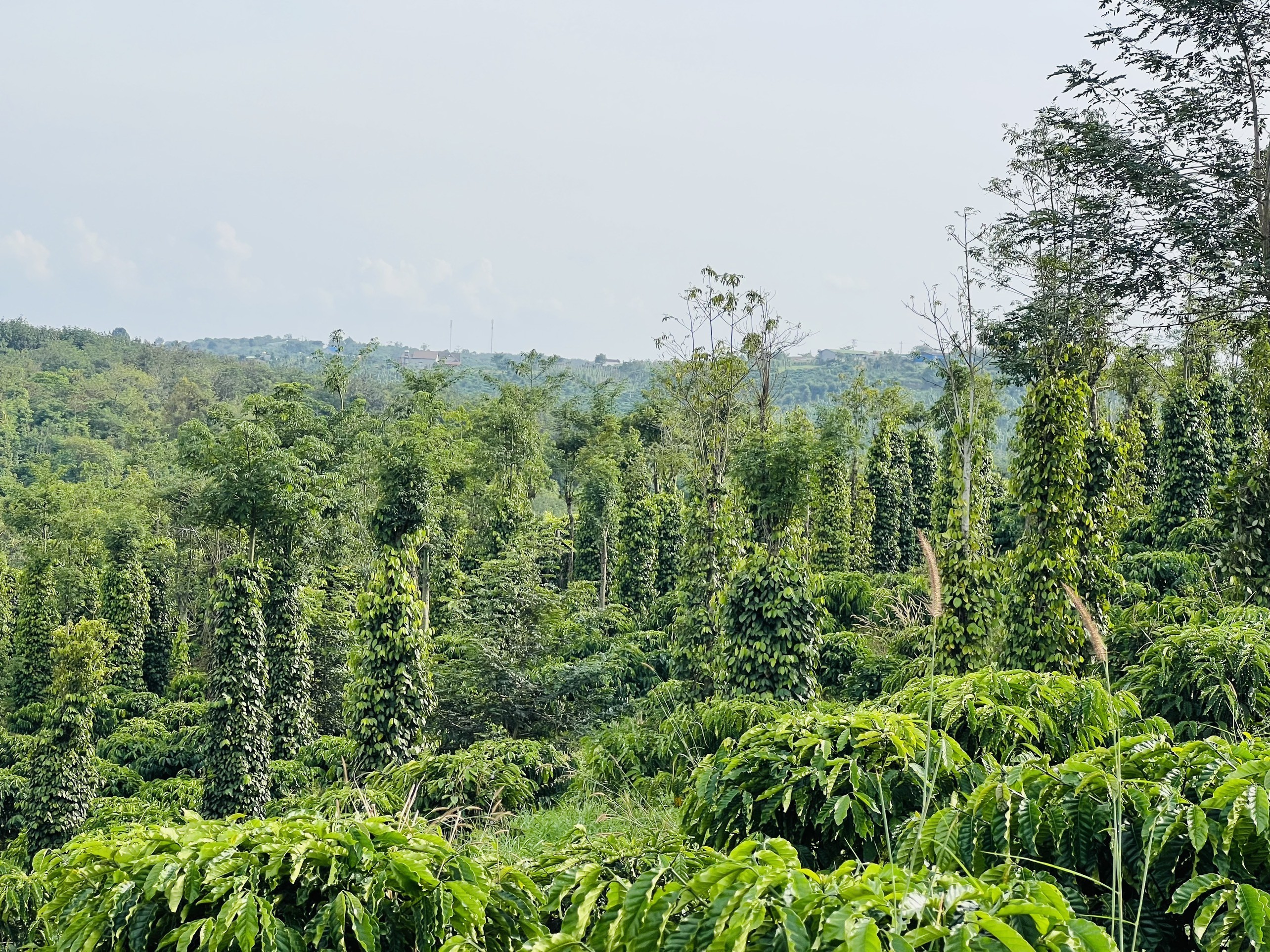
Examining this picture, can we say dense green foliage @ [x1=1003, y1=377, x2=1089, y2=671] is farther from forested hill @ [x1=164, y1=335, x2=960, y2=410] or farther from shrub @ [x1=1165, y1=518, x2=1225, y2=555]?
forested hill @ [x1=164, y1=335, x2=960, y2=410]

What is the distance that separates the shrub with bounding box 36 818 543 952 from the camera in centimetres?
260

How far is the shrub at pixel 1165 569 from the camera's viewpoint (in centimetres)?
1270

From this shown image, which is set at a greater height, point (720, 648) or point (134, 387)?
point (134, 387)

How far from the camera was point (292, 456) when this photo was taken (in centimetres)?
1454

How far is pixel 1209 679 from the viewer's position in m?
5.43

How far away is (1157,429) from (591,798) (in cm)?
1849

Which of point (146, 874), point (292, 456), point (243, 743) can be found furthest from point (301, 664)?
point (146, 874)

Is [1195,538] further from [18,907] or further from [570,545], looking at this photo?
[570,545]

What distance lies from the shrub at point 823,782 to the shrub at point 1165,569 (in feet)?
34.5

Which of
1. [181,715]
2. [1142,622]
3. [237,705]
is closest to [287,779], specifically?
[237,705]

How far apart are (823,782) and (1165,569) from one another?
12.4 metres

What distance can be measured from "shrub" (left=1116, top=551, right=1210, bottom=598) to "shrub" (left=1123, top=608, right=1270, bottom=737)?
7.34 m

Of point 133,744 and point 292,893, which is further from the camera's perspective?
point 133,744

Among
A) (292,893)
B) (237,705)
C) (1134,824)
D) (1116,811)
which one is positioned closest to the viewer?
(1116,811)
